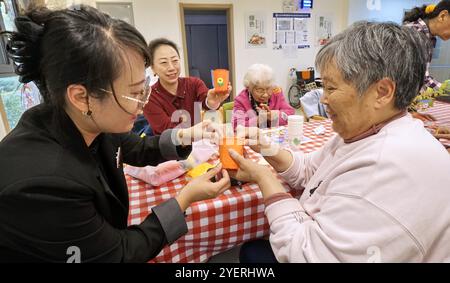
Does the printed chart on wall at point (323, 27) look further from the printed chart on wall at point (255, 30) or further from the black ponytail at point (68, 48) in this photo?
the black ponytail at point (68, 48)

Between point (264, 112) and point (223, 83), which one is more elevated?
point (223, 83)

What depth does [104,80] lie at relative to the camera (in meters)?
0.74

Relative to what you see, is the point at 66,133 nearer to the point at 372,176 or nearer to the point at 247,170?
the point at 247,170

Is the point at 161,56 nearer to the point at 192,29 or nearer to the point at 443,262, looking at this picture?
the point at 443,262

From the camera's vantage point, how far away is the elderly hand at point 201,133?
4.40ft

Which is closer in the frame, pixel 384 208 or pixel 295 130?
pixel 384 208

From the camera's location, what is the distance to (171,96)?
2211 mm

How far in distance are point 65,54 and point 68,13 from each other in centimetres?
14

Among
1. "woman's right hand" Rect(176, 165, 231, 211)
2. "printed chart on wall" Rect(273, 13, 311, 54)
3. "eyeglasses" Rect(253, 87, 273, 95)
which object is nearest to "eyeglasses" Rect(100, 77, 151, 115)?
"woman's right hand" Rect(176, 165, 231, 211)

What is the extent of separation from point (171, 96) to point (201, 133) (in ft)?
3.08

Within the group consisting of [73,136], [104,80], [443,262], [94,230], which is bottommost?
[443,262]

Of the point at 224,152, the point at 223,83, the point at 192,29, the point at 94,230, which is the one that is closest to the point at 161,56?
the point at 223,83

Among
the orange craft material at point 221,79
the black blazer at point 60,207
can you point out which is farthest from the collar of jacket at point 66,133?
the orange craft material at point 221,79

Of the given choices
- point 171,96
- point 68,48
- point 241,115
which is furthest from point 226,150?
point 241,115
